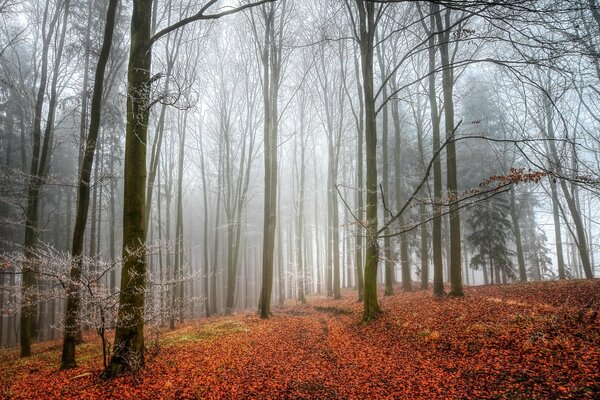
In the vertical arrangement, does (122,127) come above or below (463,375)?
above

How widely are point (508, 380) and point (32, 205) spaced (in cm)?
1513

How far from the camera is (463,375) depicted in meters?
5.12

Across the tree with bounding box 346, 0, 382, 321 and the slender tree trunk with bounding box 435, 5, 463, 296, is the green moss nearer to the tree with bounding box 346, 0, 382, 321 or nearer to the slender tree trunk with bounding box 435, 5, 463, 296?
the tree with bounding box 346, 0, 382, 321

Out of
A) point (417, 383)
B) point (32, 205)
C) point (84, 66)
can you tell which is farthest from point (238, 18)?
point (417, 383)

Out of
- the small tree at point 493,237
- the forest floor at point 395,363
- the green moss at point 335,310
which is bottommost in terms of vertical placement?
the green moss at point 335,310

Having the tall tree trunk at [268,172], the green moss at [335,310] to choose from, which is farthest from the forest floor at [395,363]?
the tall tree trunk at [268,172]

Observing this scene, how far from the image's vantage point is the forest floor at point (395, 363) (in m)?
4.70

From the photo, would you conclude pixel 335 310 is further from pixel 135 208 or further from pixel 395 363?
pixel 135 208

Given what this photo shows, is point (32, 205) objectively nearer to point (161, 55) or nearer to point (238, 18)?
point (161, 55)

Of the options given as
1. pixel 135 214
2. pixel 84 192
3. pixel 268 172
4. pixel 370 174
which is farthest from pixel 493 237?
pixel 84 192

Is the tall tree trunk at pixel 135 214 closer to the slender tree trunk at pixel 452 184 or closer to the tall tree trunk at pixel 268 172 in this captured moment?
the tall tree trunk at pixel 268 172

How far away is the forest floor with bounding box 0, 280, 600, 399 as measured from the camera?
4.70 metres

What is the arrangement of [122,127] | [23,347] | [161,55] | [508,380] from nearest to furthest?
[508,380]
[23,347]
[161,55]
[122,127]

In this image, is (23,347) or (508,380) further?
(23,347)
